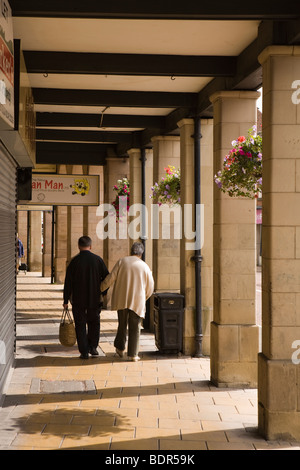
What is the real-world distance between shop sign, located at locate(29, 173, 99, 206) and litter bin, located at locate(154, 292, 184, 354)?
6746 millimetres

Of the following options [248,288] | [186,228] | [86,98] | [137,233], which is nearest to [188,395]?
[248,288]

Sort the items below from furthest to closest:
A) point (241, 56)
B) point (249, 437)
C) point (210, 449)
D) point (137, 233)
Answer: point (137, 233) → point (241, 56) → point (249, 437) → point (210, 449)

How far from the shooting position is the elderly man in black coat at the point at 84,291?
961cm

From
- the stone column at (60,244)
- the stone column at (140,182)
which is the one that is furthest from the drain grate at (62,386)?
the stone column at (60,244)

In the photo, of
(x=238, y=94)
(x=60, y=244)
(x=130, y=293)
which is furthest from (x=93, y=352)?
(x=60, y=244)

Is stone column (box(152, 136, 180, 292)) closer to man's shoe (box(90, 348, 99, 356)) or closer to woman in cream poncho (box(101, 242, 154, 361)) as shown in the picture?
woman in cream poncho (box(101, 242, 154, 361))

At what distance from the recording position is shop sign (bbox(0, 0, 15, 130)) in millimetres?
4797

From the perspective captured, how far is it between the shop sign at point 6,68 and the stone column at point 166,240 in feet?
22.8

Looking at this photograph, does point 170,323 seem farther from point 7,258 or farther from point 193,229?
point 7,258

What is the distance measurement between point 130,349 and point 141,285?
88cm

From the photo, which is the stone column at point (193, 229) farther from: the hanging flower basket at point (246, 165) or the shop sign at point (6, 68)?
the shop sign at point (6, 68)

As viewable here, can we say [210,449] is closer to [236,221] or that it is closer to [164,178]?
[236,221]

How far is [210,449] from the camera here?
574 cm

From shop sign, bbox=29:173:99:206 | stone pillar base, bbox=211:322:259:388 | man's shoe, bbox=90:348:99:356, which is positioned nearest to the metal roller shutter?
man's shoe, bbox=90:348:99:356
